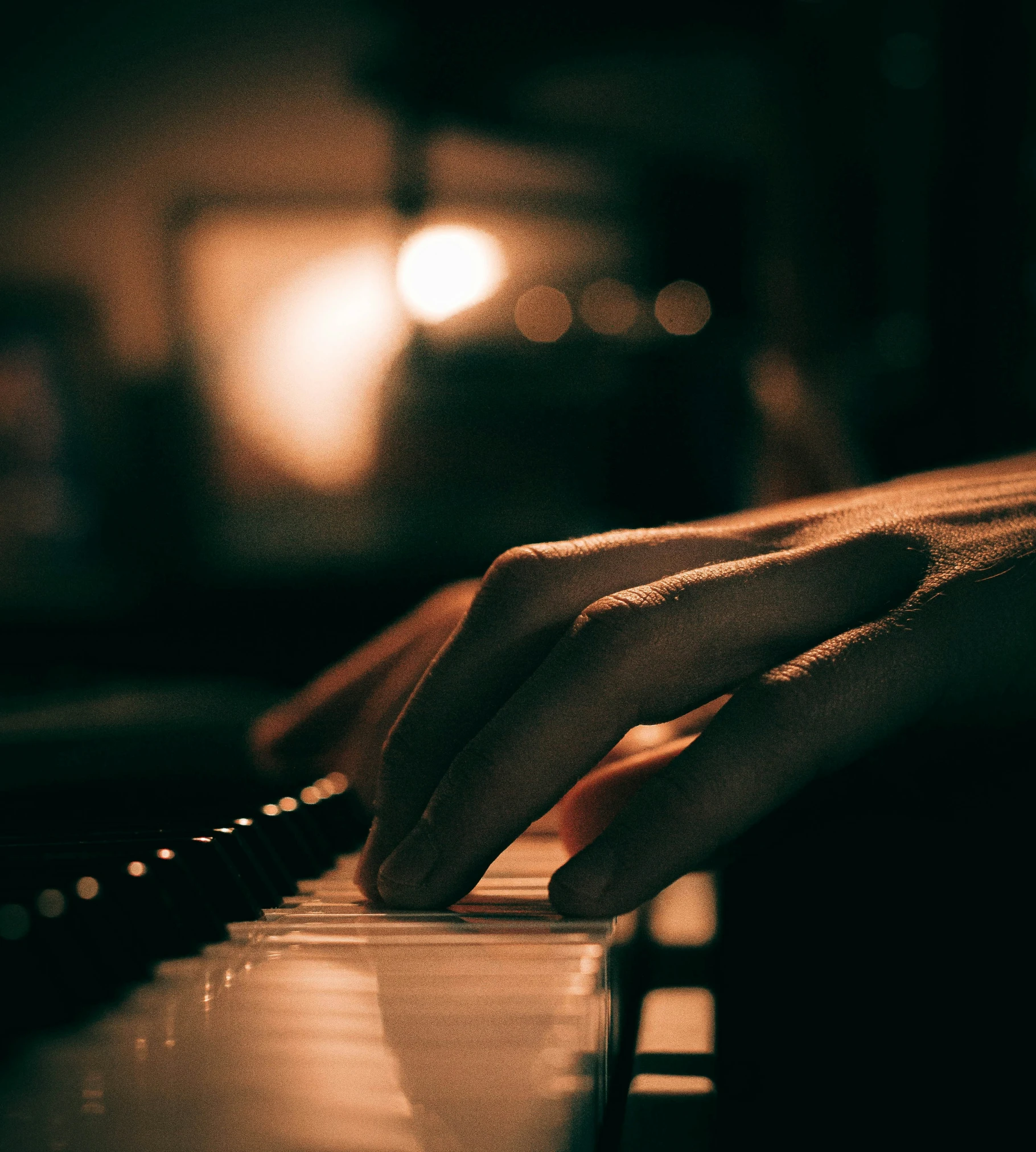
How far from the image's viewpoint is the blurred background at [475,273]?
2715 millimetres

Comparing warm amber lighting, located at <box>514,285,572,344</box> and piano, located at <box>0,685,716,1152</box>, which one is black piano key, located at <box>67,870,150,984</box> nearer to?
piano, located at <box>0,685,716,1152</box>

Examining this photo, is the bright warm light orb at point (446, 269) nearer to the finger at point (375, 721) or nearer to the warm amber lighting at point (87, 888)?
the finger at point (375, 721)

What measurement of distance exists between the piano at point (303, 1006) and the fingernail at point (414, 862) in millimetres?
13

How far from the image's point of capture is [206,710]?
137 cm

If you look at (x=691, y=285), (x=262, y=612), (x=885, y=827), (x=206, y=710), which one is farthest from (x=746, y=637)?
(x=691, y=285)

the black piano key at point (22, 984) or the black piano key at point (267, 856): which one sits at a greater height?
the black piano key at point (22, 984)

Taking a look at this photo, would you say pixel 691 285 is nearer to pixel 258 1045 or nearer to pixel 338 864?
pixel 338 864

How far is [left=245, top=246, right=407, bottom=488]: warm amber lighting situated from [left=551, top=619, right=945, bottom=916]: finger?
2814mm

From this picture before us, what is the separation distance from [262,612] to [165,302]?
2.97ft

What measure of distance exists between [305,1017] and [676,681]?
0.22 m

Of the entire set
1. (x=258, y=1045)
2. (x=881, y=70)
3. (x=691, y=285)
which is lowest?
(x=258, y=1045)

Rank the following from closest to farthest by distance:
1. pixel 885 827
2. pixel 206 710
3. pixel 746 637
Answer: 1. pixel 746 637
2. pixel 885 827
3. pixel 206 710

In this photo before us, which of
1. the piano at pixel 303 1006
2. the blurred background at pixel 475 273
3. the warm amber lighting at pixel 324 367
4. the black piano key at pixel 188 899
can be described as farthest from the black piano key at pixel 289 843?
the warm amber lighting at pixel 324 367

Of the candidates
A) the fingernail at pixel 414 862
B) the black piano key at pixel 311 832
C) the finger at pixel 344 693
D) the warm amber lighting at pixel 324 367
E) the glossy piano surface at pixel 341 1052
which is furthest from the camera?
the warm amber lighting at pixel 324 367
